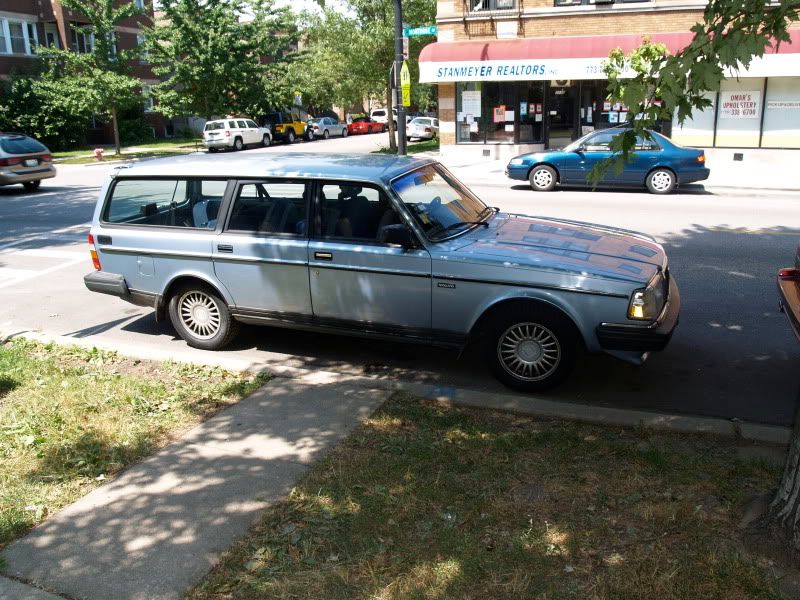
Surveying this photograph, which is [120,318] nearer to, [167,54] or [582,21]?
[582,21]

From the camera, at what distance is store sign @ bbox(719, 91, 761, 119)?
22062 millimetres

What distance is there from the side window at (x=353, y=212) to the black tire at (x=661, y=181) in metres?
12.1

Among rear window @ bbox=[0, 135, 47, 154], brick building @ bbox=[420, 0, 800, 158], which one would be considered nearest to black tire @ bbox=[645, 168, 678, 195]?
brick building @ bbox=[420, 0, 800, 158]

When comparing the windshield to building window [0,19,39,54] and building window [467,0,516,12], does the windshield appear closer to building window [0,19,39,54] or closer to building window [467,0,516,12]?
building window [467,0,516,12]

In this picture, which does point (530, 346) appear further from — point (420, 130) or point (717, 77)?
point (420, 130)

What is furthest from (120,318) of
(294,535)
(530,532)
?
(530,532)

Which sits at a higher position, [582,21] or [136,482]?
[582,21]

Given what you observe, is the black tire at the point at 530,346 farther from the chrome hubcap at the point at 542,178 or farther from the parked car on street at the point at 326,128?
the parked car on street at the point at 326,128

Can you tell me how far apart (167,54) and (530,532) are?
121ft

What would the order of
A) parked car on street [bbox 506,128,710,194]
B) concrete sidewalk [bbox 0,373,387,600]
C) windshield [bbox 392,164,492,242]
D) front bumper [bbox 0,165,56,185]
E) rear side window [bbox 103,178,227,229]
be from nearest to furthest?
concrete sidewalk [bbox 0,373,387,600], windshield [bbox 392,164,492,242], rear side window [bbox 103,178,227,229], parked car on street [bbox 506,128,710,194], front bumper [bbox 0,165,56,185]

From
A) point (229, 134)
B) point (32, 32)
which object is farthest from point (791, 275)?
point (32, 32)

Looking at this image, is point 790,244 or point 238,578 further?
point 790,244

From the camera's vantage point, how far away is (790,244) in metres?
10.8

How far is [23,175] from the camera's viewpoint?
67.6ft
